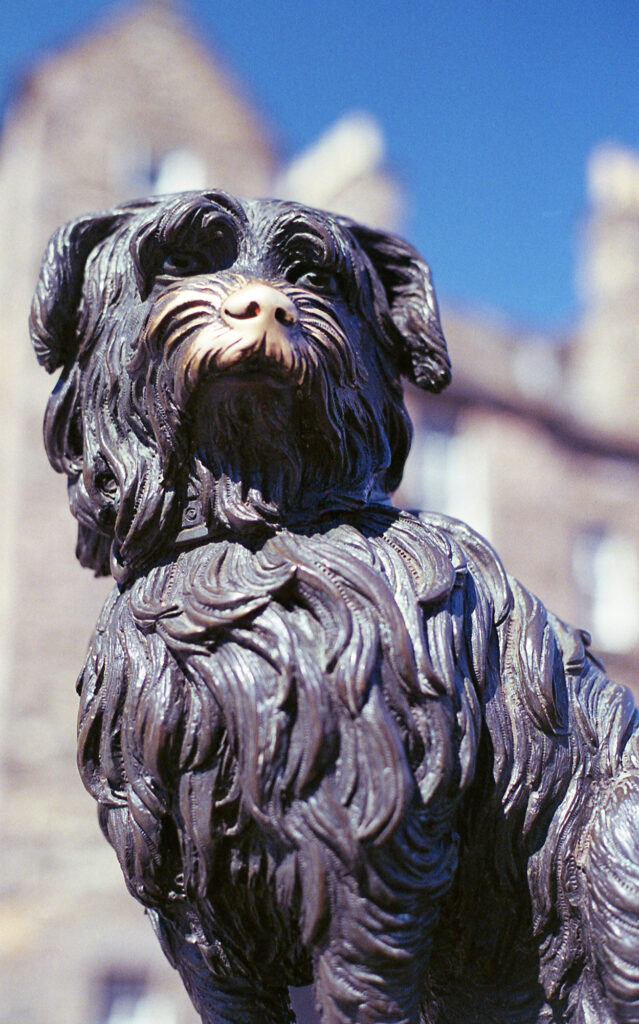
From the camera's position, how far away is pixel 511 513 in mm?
10062

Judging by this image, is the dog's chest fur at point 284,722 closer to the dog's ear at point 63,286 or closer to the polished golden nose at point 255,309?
the polished golden nose at point 255,309

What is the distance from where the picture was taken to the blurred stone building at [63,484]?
6.39m

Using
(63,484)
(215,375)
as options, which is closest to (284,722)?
(215,375)

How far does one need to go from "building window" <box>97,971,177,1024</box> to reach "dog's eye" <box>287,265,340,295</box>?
5.62m

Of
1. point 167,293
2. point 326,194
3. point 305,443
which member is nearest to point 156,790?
point 305,443

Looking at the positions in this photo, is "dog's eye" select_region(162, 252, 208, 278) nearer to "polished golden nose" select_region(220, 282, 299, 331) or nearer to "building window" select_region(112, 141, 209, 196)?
"polished golden nose" select_region(220, 282, 299, 331)

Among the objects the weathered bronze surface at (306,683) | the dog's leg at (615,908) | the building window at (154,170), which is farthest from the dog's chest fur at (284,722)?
the building window at (154,170)

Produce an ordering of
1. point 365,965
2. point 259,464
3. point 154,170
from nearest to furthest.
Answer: point 365,965, point 259,464, point 154,170

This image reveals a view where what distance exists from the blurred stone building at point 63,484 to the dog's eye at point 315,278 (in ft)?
18.1

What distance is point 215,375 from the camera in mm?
1151

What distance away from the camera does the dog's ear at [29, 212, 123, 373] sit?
1353 mm

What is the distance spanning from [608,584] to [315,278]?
32.6 ft

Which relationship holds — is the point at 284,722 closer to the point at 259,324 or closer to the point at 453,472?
the point at 259,324

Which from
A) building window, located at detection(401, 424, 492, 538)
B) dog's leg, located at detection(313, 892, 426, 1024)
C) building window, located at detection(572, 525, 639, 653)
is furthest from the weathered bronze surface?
building window, located at detection(572, 525, 639, 653)
